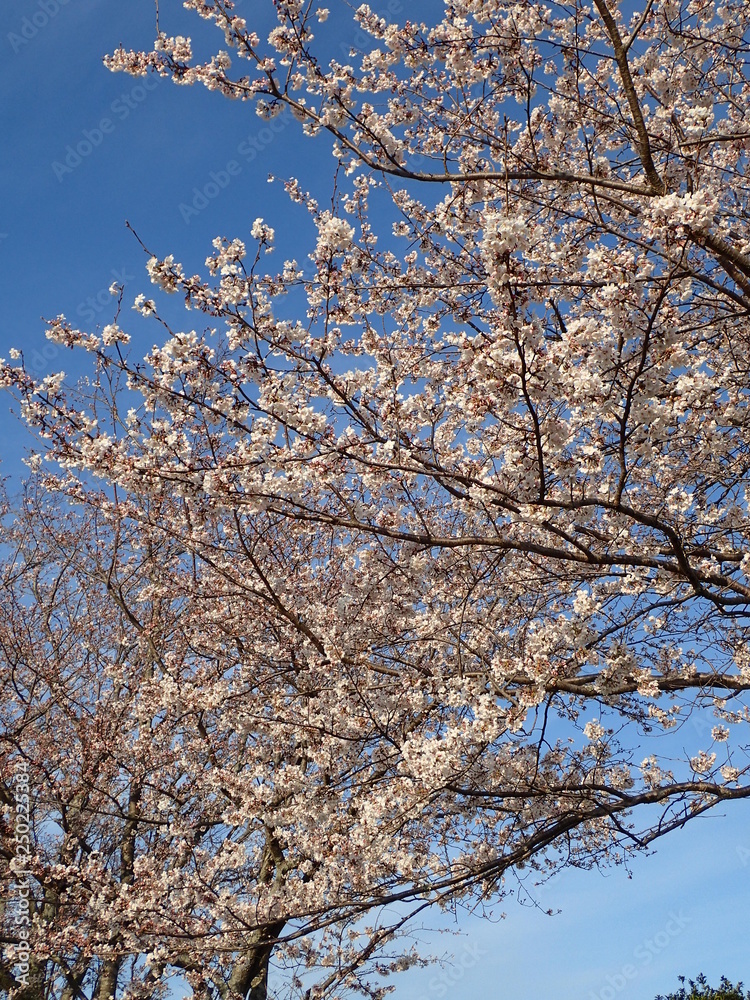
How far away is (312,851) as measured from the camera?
5.54 m

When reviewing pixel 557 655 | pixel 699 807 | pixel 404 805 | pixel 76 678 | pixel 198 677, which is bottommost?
A: pixel 699 807

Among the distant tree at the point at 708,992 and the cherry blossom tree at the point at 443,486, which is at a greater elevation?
the cherry blossom tree at the point at 443,486

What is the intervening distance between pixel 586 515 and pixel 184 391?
247 cm

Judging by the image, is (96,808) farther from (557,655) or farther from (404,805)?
(557,655)

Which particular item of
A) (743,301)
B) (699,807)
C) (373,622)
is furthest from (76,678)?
(743,301)

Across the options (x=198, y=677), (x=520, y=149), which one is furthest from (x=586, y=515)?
(x=198, y=677)

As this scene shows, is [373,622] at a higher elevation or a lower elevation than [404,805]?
higher

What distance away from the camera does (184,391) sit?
4215mm

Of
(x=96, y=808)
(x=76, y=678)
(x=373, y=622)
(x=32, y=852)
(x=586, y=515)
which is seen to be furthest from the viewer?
(x=76, y=678)

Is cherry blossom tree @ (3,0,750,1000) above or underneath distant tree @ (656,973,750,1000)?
above

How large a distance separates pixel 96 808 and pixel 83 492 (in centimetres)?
503

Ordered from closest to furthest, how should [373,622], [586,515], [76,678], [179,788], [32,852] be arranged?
1. [586,515]
2. [373,622]
3. [32,852]
4. [179,788]
5. [76,678]

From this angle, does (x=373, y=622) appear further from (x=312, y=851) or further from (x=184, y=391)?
(x=184, y=391)

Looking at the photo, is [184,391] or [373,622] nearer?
[184,391]
